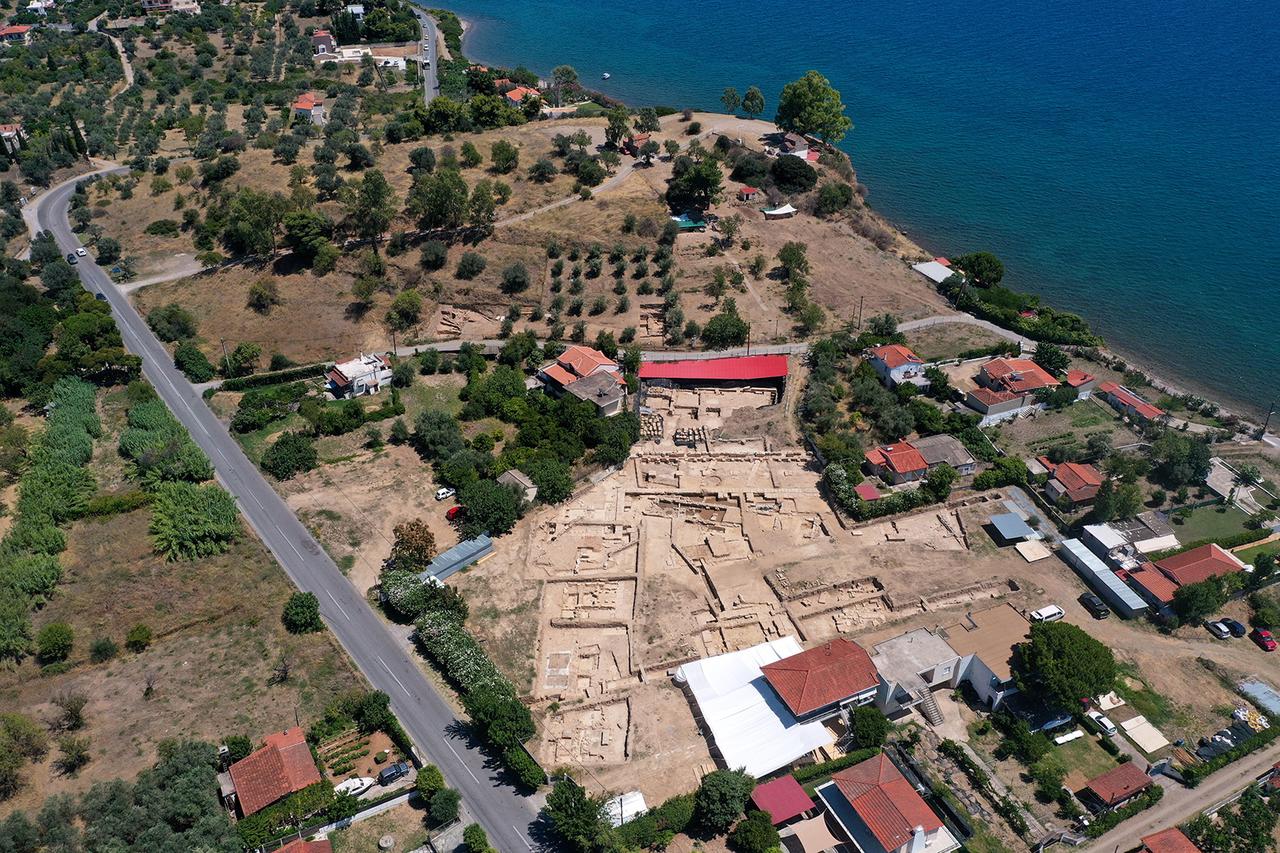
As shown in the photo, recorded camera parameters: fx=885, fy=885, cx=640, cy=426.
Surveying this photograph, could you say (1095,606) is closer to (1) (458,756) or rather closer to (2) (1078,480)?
(2) (1078,480)

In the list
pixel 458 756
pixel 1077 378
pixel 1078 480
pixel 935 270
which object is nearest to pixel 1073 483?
pixel 1078 480

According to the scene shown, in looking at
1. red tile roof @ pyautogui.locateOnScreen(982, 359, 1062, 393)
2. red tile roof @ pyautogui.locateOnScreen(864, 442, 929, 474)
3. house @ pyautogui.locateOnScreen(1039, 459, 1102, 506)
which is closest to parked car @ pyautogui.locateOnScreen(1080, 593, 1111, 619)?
house @ pyautogui.locateOnScreen(1039, 459, 1102, 506)

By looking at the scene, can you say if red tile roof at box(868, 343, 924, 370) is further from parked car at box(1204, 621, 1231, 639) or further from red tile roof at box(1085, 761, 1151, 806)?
red tile roof at box(1085, 761, 1151, 806)

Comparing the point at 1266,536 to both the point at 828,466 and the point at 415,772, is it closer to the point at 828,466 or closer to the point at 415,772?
the point at 828,466

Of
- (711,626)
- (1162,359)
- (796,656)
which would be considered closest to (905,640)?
(796,656)

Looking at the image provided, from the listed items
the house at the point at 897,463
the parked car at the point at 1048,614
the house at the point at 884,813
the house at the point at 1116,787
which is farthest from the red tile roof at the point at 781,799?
the house at the point at 897,463
